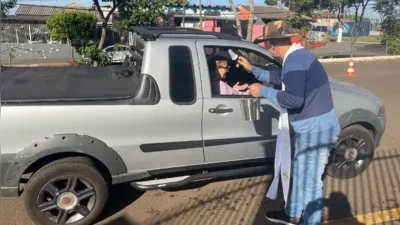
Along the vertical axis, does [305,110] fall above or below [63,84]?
below

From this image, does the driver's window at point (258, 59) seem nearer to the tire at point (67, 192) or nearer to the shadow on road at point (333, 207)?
the shadow on road at point (333, 207)

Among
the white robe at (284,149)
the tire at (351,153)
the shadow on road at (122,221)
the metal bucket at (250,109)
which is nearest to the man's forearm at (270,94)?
the white robe at (284,149)

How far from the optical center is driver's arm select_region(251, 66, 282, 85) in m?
4.31

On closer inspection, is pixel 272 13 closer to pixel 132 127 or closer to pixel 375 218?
pixel 375 218

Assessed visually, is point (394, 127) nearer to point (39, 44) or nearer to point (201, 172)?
point (201, 172)

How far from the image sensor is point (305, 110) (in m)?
3.38

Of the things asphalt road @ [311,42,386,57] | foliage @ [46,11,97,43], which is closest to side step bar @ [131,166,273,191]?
foliage @ [46,11,97,43]

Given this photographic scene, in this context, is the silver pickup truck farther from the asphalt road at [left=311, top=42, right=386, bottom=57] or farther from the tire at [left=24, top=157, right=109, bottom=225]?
the asphalt road at [left=311, top=42, right=386, bottom=57]

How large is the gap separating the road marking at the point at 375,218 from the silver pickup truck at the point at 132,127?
98 centimetres

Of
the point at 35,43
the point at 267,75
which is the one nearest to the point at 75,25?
the point at 35,43

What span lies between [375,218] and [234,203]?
1432 millimetres

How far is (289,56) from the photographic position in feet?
11.0

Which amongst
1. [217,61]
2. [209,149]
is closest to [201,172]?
[209,149]

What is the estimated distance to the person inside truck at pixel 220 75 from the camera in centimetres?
432
